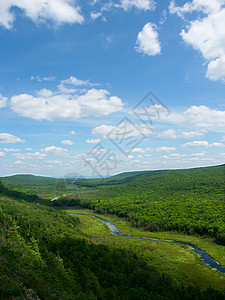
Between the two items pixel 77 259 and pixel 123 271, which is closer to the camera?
pixel 123 271

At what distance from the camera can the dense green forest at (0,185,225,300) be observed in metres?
27.8

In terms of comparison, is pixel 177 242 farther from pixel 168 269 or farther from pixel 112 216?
pixel 112 216

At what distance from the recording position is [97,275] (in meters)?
40.4

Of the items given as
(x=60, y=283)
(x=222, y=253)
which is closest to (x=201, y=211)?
(x=222, y=253)

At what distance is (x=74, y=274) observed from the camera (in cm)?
4022

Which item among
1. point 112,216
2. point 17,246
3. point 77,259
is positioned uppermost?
point 17,246

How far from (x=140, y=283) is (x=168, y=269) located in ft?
49.6

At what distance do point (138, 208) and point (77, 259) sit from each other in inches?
3031

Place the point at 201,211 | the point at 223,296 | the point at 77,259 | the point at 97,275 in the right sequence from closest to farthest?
the point at 223,296 → the point at 97,275 → the point at 77,259 → the point at 201,211

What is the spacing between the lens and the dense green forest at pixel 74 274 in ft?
91.3

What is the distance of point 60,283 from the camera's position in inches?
1341

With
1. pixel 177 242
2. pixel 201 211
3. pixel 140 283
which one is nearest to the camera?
pixel 140 283

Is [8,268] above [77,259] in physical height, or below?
above

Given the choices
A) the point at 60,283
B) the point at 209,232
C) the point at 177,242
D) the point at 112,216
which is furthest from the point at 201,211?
the point at 60,283
